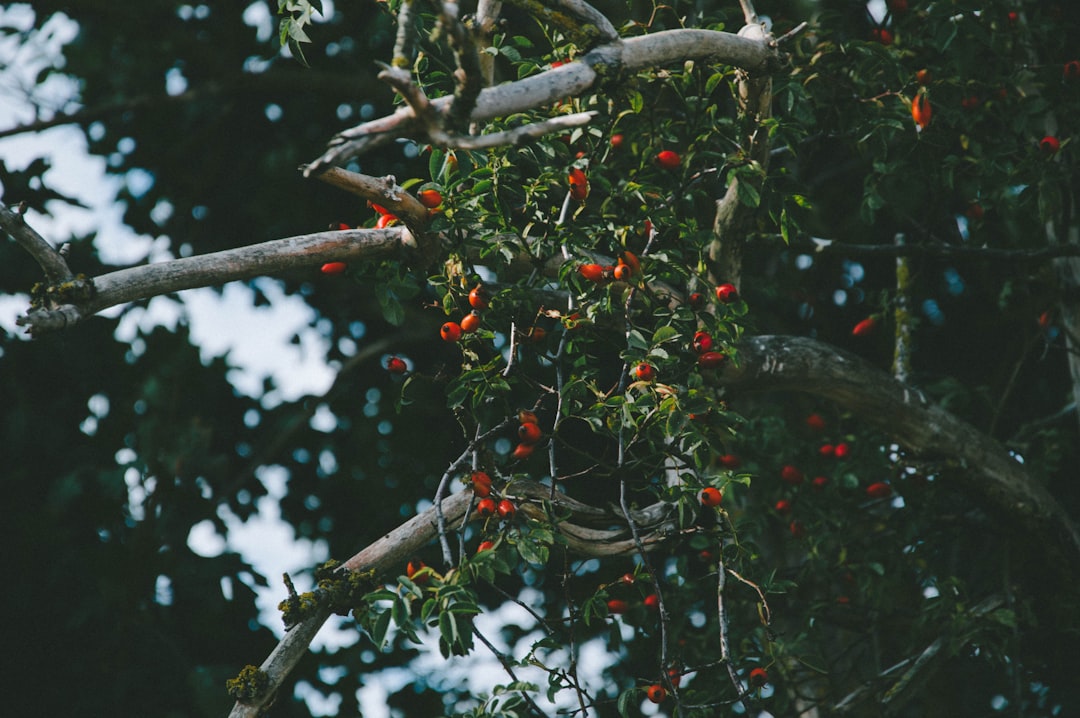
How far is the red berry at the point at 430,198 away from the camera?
2504 millimetres

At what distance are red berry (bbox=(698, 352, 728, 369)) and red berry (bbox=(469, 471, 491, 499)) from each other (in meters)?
0.65

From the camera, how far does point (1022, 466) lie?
361 centimetres

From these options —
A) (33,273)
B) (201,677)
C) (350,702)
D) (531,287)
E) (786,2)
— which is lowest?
(350,702)

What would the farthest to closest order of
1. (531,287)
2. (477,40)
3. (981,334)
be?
(981,334), (531,287), (477,40)

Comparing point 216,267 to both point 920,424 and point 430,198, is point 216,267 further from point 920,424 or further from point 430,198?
point 920,424

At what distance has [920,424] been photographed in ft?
11.4

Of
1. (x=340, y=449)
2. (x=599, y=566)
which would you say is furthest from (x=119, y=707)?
(x=599, y=566)

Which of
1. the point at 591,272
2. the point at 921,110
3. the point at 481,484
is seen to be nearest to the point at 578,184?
the point at 591,272

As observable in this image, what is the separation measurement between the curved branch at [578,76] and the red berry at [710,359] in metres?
0.76

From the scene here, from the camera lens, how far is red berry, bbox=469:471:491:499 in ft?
7.91

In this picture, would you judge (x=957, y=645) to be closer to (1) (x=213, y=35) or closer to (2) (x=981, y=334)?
(2) (x=981, y=334)

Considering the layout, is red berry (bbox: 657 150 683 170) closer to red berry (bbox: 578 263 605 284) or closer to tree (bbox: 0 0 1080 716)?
tree (bbox: 0 0 1080 716)

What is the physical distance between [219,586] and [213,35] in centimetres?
277

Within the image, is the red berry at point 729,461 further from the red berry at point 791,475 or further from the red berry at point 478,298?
the red berry at point 478,298
